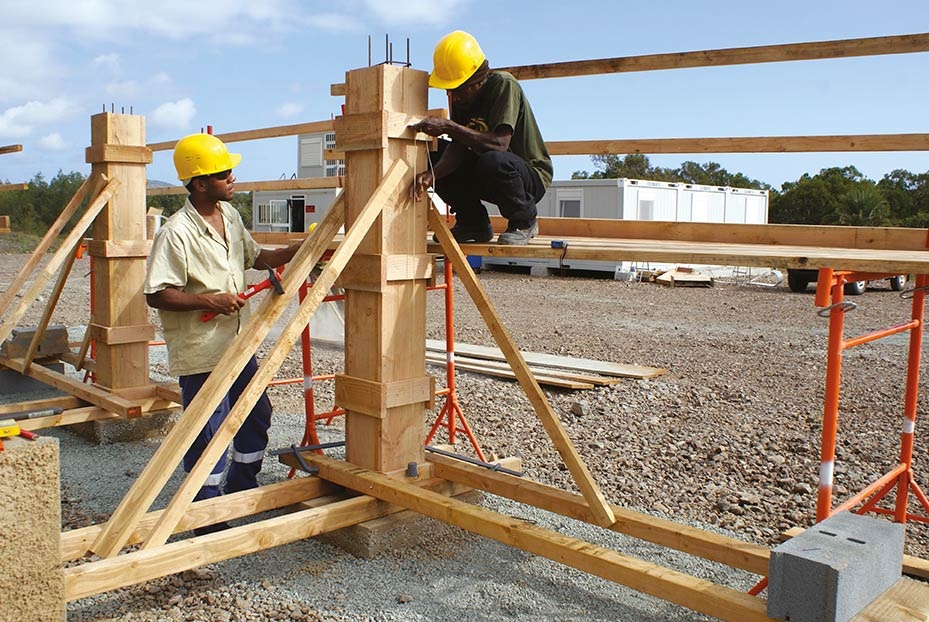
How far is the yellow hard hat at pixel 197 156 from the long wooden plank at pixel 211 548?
1.92 m

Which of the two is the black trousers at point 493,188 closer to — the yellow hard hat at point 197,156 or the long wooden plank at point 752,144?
the yellow hard hat at point 197,156

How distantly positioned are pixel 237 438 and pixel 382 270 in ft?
4.41

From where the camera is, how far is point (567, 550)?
141 inches

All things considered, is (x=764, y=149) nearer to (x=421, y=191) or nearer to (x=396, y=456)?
(x=421, y=191)

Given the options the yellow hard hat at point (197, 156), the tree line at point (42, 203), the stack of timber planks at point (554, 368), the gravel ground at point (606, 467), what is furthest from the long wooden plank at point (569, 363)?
the tree line at point (42, 203)

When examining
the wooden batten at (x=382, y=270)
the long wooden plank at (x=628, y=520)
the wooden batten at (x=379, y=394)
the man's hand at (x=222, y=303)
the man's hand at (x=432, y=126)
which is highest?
the man's hand at (x=432, y=126)

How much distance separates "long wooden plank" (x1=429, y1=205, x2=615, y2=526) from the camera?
13.1 feet

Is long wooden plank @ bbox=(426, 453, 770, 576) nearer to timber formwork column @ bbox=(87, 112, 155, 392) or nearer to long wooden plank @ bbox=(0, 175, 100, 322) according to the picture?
timber formwork column @ bbox=(87, 112, 155, 392)

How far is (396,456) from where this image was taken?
472 cm

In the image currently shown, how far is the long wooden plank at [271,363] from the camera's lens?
3.66 m

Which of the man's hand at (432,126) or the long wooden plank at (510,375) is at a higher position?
the man's hand at (432,126)

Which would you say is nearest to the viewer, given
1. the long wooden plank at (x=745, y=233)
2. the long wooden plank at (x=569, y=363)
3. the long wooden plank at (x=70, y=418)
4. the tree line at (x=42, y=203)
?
the long wooden plank at (x=745, y=233)

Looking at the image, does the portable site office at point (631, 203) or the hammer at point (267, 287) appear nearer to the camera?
the hammer at point (267, 287)

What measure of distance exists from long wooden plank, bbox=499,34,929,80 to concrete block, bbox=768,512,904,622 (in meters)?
2.64
